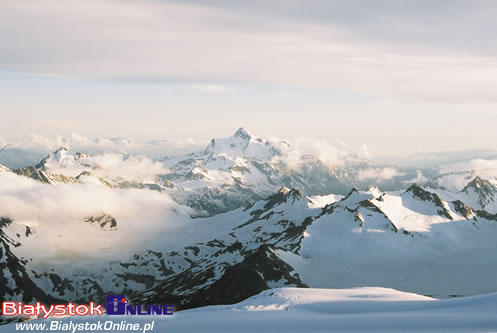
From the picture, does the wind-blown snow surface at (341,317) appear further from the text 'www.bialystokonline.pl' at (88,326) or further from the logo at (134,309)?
the logo at (134,309)

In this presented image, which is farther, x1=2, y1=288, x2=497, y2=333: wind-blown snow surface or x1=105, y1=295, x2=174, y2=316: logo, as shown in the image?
x1=105, y1=295, x2=174, y2=316: logo

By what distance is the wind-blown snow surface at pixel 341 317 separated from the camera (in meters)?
65.9

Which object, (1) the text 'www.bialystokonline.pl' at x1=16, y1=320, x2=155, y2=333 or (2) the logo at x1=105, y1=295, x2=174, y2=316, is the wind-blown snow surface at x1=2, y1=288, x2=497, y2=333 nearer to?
(1) the text 'www.bialystokonline.pl' at x1=16, y1=320, x2=155, y2=333

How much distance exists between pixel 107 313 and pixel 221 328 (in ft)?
99.7

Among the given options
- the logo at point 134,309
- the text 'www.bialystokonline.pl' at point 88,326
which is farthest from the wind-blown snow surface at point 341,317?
the logo at point 134,309

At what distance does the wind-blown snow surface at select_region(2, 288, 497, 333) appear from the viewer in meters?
65.9

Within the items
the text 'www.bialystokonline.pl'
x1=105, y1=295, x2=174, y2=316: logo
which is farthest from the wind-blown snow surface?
x1=105, y1=295, x2=174, y2=316: logo

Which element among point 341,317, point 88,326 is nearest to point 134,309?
point 88,326

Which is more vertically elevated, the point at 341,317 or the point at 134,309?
the point at 341,317

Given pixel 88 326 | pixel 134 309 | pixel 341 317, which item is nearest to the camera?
pixel 88 326

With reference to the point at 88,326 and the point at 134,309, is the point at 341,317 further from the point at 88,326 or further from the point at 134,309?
the point at 88,326

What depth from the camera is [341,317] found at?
249 feet

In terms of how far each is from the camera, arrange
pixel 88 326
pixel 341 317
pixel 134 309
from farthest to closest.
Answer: pixel 134 309
pixel 341 317
pixel 88 326

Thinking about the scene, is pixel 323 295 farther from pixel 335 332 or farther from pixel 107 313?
pixel 107 313
